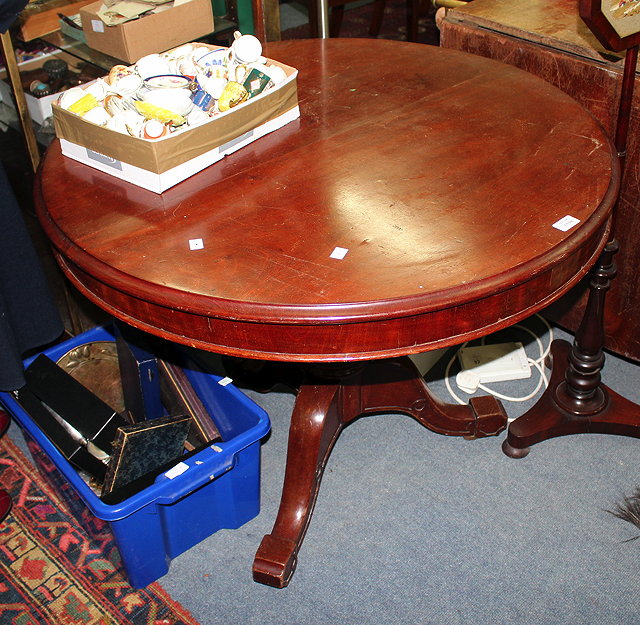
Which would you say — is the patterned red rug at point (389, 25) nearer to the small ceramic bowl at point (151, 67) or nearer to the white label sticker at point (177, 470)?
the small ceramic bowl at point (151, 67)

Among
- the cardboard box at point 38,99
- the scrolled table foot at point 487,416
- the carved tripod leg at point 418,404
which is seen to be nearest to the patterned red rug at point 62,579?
the carved tripod leg at point 418,404

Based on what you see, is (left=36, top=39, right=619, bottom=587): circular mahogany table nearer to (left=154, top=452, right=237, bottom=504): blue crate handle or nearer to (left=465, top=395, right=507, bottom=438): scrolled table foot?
(left=154, top=452, right=237, bottom=504): blue crate handle

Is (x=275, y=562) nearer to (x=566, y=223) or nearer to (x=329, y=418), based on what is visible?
(x=329, y=418)

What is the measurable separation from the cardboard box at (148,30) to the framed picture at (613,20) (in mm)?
954

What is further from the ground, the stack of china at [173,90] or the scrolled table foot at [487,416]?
the stack of china at [173,90]

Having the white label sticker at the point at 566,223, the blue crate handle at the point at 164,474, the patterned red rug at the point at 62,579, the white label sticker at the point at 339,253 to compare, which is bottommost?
the patterned red rug at the point at 62,579

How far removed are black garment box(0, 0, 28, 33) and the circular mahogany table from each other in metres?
0.24

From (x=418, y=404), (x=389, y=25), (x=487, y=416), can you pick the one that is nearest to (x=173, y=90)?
(x=418, y=404)

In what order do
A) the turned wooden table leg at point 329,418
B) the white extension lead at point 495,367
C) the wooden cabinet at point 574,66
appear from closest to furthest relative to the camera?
the turned wooden table leg at point 329,418, the wooden cabinet at point 574,66, the white extension lead at point 495,367

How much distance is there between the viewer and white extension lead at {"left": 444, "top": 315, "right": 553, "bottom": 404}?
6.84ft

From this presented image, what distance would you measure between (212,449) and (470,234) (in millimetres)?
708

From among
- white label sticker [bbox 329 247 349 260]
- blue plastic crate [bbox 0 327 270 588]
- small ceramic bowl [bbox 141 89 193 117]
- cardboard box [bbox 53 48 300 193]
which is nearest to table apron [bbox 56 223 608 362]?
white label sticker [bbox 329 247 349 260]

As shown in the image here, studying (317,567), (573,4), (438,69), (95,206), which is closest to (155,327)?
(95,206)

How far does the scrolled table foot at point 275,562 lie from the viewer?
161cm
